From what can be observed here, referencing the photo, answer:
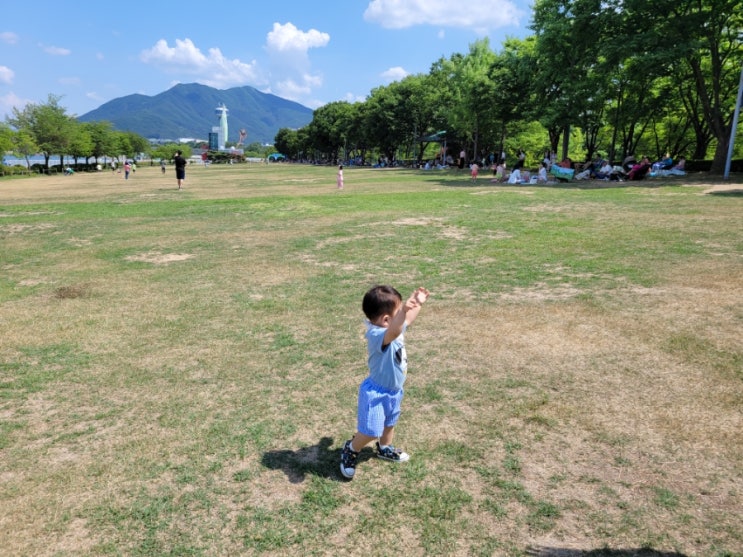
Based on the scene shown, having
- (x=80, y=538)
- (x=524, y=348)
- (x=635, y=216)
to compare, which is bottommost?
(x=80, y=538)

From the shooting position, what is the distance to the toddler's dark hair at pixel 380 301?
3.27 metres

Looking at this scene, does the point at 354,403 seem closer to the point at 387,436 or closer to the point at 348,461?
the point at 387,436

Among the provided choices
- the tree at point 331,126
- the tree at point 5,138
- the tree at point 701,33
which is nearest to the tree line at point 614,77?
the tree at point 701,33

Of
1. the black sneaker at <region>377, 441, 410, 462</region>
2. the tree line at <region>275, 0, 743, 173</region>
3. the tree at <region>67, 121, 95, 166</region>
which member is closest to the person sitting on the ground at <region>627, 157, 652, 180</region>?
the tree line at <region>275, 0, 743, 173</region>

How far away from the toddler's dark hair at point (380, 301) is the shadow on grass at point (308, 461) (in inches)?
45.8

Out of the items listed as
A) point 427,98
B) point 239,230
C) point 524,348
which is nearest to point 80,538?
point 524,348

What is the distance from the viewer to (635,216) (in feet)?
42.9

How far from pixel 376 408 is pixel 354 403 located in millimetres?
978

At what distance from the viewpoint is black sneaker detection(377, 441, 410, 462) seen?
3535 mm

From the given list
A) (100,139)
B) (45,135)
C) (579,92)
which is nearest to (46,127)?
(45,135)

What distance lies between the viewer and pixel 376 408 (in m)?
3.38

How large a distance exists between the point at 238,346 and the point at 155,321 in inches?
61.4

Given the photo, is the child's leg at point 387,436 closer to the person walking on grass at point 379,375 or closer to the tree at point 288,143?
the person walking on grass at point 379,375

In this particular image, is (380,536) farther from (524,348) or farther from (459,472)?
(524,348)
